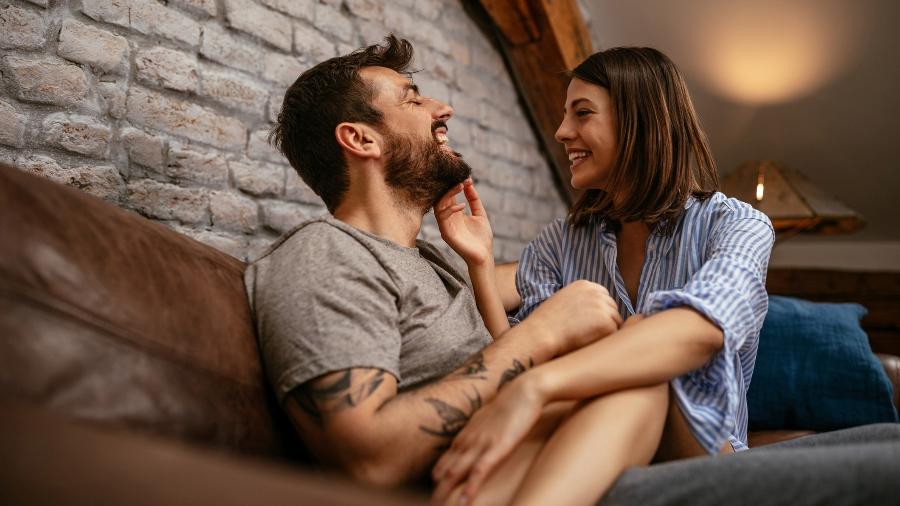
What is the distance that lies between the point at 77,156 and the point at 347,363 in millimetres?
908

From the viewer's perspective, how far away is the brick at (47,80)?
4.45ft

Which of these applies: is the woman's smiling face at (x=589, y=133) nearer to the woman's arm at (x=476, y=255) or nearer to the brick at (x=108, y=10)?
the woman's arm at (x=476, y=255)

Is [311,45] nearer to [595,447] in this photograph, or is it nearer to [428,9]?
[428,9]

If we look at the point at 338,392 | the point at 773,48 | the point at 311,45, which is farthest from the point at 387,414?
the point at 773,48

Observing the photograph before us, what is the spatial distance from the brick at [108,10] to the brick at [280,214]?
1.84 feet

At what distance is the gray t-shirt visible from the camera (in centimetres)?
95

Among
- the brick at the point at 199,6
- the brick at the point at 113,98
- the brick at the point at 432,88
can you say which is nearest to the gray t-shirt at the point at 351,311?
the brick at the point at 113,98

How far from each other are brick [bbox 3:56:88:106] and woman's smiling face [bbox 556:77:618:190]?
3.54 ft

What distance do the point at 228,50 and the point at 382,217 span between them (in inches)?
29.9

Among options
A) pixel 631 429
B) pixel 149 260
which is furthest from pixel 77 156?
pixel 631 429

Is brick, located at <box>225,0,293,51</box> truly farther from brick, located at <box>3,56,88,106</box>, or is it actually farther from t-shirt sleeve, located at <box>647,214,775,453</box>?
t-shirt sleeve, located at <box>647,214,775,453</box>

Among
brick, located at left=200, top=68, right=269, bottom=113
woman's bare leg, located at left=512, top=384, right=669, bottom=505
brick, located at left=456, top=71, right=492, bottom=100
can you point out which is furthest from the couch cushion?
brick, located at left=456, top=71, right=492, bottom=100

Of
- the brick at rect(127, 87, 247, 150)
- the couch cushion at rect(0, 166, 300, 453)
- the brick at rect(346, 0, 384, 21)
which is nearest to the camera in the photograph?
the couch cushion at rect(0, 166, 300, 453)

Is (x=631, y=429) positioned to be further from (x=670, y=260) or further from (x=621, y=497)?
(x=670, y=260)
